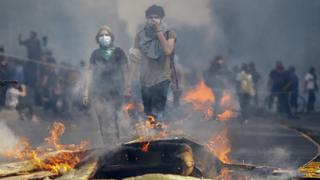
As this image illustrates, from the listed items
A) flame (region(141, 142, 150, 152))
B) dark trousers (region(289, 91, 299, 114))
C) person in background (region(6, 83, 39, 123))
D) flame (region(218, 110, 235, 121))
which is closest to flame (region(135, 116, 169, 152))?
flame (region(141, 142, 150, 152))

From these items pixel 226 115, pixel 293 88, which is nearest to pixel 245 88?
pixel 226 115

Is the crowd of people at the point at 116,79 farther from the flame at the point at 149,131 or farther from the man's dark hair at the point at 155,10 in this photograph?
the flame at the point at 149,131

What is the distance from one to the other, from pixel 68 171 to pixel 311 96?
17.6 m

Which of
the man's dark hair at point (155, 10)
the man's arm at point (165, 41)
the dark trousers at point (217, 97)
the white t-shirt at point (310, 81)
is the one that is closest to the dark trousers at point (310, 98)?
the white t-shirt at point (310, 81)

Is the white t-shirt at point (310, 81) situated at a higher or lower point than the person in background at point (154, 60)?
lower

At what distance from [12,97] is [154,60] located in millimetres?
7396

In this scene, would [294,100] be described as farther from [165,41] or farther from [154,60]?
[165,41]

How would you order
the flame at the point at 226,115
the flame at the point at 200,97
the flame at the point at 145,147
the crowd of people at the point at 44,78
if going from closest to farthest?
the flame at the point at 145,147
the flame at the point at 200,97
the flame at the point at 226,115
the crowd of people at the point at 44,78

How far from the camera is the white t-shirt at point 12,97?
15007 mm

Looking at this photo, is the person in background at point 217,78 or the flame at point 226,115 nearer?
the flame at point 226,115

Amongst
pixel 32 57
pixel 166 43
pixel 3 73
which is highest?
pixel 32 57

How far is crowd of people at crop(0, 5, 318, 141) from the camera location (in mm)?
8719

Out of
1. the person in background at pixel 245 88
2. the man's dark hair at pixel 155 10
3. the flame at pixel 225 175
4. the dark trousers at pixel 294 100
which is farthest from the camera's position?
the dark trousers at pixel 294 100

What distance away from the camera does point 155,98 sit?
8.84 m
